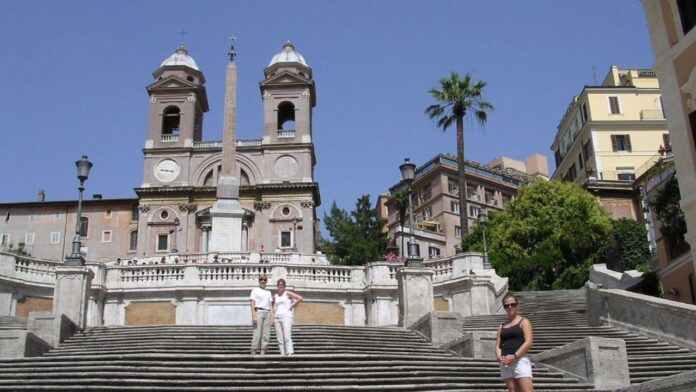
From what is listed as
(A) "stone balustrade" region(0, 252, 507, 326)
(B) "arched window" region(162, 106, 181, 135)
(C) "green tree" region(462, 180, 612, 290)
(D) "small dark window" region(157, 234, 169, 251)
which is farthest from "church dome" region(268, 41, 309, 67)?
(A) "stone balustrade" region(0, 252, 507, 326)

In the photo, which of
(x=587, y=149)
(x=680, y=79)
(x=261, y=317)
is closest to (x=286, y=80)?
(x=587, y=149)

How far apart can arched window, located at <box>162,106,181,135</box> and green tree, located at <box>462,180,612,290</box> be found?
117ft

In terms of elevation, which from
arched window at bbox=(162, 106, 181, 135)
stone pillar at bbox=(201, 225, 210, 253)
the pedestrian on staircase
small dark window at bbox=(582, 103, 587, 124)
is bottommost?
the pedestrian on staircase

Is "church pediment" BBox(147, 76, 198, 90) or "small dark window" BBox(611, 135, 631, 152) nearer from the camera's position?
"small dark window" BBox(611, 135, 631, 152)

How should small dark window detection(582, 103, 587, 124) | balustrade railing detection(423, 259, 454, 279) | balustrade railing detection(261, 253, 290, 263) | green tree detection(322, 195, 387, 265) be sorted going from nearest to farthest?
balustrade railing detection(423, 259, 454, 279) → balustrade railing detection(261, 253, 290, 263) → green tree detection(322, 195, 387, 265) → small dark window detection(582, 103, 587, 124)

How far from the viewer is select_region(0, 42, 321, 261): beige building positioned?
71.7 meters

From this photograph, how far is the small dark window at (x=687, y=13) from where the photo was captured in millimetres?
20469

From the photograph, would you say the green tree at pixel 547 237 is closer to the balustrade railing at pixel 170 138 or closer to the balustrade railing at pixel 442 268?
the balustrade railing at pixel 442 268

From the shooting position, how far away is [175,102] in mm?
76812

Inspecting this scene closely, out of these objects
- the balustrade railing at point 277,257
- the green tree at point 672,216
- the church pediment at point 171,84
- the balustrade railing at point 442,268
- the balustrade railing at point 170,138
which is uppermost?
the church pediment at point 171,84

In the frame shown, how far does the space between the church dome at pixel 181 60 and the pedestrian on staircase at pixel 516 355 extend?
7264 cm

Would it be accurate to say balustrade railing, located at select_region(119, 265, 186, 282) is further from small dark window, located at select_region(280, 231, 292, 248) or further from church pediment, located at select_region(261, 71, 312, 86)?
church pediment, located at select_region(261, 71, 312, 86)

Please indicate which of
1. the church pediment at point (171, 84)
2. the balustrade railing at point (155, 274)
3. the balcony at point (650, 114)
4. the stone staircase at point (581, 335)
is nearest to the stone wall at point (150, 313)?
the balustrade railing at point (155, 274)

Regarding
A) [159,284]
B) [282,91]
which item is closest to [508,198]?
[282,91]
